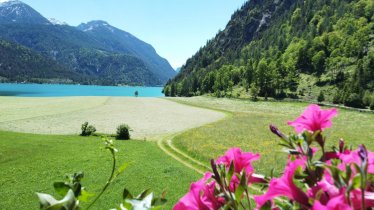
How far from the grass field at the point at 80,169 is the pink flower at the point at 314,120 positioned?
10.6 meters

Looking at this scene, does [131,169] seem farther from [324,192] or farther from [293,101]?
[293,101]

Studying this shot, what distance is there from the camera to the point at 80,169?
67.6 feet

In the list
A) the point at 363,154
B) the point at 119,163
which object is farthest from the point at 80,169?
the point at 363,154

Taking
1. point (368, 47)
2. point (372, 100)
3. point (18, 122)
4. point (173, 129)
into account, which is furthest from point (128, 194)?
point (368, 47)

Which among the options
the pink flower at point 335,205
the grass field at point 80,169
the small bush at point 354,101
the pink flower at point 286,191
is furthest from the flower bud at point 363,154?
the small bush at point 354,101

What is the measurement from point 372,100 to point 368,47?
60939 mm

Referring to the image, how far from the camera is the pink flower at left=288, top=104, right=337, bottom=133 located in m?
1.68

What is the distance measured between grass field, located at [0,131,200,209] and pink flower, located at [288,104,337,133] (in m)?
10.6

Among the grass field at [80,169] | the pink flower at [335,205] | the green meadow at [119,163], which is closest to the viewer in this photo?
the pink flower at [335,205]

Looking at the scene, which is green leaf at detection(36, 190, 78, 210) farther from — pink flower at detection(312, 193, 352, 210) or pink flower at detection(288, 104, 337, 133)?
pink flower at detection(288, 104, 337, 133)

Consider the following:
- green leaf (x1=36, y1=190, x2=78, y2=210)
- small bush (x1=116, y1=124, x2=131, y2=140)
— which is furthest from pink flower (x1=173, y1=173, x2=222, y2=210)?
small bush (x1=116, y1=124, x2=131, y2=140)

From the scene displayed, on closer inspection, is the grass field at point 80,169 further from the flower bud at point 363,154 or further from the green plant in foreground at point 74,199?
the flower bud at point 363,154

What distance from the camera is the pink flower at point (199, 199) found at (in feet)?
4.88

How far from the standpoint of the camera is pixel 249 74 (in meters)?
142
